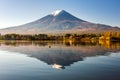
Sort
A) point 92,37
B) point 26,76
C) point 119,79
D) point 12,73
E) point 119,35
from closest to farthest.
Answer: point 119,79 → point 26,76 → point 12,73 → point 119,35 → point 92,37

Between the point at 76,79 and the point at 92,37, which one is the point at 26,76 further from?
the point at 92,37

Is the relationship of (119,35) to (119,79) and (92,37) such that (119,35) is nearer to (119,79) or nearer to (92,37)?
(92,37)

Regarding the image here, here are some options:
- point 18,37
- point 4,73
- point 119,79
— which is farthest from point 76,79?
point 18,37

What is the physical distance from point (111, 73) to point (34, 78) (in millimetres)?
5311

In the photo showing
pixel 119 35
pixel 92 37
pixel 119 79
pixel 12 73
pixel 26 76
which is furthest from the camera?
pixel 92 37

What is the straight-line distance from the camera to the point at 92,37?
126 meters

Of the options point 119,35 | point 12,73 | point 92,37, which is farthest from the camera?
point 92,37

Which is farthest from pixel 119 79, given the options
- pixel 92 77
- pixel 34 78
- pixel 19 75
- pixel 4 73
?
pixel 4 73

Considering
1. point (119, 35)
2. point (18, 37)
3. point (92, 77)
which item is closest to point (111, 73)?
point (92, 77)

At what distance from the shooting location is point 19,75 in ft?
53.4

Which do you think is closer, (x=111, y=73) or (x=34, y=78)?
(x=34, y=78)

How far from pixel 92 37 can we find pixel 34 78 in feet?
368

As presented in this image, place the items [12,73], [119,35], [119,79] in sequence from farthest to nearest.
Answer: [119,35] < [12,73] < [119,79]

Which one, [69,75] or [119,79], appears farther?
[69,75]
